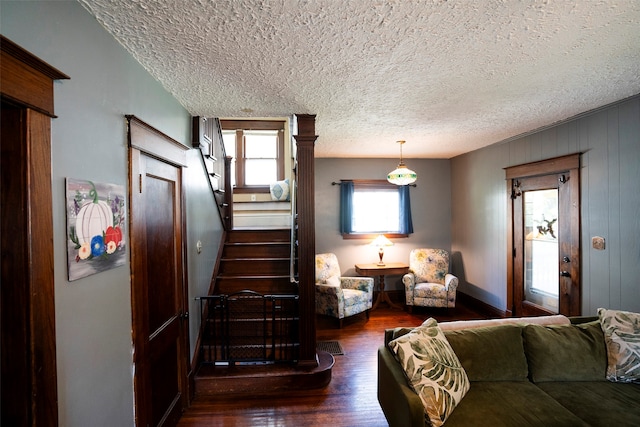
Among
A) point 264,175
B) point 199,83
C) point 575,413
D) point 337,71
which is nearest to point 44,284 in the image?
point 199,83

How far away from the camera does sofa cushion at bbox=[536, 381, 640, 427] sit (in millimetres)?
1655

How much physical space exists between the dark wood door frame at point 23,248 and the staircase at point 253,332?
1.77 meters

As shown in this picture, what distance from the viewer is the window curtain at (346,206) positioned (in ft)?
17.7

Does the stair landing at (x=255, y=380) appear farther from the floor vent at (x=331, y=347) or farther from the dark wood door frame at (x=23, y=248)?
the dark wood door frame at (x=23, y=248)

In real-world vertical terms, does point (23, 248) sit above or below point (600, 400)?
above

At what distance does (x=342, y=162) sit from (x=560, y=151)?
310 cm

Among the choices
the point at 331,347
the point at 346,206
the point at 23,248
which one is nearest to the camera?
the point at 23,248

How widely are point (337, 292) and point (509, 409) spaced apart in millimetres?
2714

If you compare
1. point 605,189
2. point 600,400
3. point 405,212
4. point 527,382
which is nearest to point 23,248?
point 527,382

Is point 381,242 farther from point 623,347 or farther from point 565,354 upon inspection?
point 623,347

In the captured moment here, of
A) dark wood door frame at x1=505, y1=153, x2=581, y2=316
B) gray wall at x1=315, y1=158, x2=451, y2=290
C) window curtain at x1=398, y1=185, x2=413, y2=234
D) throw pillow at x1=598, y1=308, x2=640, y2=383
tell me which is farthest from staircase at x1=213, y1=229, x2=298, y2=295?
dark wood door frame at x1=505, y1=153, x2=581, y2=316

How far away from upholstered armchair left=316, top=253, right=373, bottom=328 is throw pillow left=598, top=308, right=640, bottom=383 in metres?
2.81

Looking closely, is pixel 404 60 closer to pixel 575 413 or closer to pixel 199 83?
pixel 199 83

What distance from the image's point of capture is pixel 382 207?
563cm
